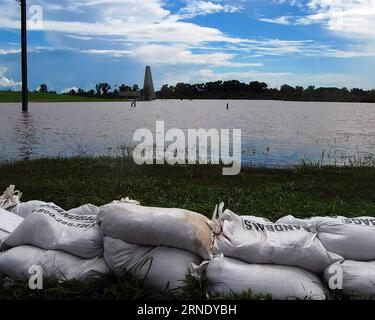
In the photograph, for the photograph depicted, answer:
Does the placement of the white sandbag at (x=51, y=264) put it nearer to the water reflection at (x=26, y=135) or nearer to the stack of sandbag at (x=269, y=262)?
the stack of sandbag at (x=269, y=262)

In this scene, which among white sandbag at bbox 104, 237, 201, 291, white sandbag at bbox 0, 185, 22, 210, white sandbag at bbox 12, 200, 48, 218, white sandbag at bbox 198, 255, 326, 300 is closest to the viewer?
white sandbag at bbox 198, 255, 326, 300

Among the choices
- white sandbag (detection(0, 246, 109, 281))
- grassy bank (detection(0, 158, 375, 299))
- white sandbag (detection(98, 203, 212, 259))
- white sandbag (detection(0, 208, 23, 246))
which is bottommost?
grassy bank (detection(0, 158, 375, 299))

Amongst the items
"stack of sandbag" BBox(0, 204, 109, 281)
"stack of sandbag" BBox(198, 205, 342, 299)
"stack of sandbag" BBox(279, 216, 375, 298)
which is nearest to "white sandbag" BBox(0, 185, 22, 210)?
"stack of sandbag" BBox(0, 204, 109, 281)

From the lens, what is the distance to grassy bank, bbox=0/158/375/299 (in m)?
2.78

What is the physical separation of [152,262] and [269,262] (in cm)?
68

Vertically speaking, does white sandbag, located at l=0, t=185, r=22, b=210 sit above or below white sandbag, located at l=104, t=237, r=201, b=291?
above

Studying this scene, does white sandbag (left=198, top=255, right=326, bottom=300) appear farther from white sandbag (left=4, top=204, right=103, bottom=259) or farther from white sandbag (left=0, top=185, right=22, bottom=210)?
white sandbag (left=0, top=185, right=22, bottom=210)

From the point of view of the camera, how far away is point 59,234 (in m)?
3.02

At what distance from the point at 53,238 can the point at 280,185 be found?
13.3 ft

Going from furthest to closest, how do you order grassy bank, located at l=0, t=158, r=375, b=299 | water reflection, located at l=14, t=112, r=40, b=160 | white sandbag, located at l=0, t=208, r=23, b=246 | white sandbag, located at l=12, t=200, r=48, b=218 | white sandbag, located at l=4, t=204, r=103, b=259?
water reflection, located at l=14, t=112, r=40, b=160 → white sandbag, located at l=12, t=200, r=48, b=218 → white sandbag, located at l=0, t=208, r=23, b=246 → white sandbag, located at l=4, t=204, r=103, b=259 → grassy bank, located at l=0, t=158, r=375, b=299

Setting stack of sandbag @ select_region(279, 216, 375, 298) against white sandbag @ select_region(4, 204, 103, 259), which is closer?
stack of sandbag @ select_region(279, 216, 375, 298)

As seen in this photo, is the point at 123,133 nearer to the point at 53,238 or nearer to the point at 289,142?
the point at 289,142

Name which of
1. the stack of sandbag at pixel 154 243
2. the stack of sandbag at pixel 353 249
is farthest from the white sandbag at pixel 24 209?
the stack of sandbag at pixel 353 249

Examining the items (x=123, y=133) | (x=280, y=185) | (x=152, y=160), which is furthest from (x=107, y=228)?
(x=123, y=133)
